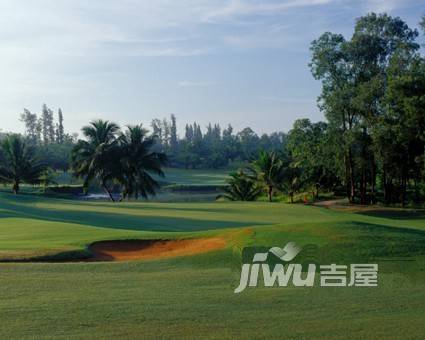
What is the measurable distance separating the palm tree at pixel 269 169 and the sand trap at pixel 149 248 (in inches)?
1238

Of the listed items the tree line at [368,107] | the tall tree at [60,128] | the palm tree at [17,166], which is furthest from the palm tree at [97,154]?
the tall tree at [60,128]

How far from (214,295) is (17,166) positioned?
44505mm

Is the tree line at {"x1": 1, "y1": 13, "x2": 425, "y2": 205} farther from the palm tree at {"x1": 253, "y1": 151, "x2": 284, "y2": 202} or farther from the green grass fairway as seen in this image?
the green grass fairway

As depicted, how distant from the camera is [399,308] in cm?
930

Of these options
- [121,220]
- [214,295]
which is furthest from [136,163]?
[214,295]

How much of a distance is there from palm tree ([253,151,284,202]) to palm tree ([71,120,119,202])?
13.2 meters

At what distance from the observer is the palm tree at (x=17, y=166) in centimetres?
5028

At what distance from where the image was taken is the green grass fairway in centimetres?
812

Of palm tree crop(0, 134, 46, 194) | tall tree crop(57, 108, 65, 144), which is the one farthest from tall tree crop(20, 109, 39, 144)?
palm tree crop(0, 134, 46, 194)

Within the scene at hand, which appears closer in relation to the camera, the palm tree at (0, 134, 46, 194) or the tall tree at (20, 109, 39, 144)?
the palm tree at (0, 134, 46, 194)

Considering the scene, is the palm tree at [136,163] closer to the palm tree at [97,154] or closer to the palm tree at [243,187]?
the palm tree at [97,154]

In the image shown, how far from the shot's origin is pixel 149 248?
16578mm

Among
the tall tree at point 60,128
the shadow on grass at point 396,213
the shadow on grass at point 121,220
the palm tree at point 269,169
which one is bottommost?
the shadow on grass at point 396,213

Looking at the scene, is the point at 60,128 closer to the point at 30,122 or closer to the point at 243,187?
the point at 30,122
